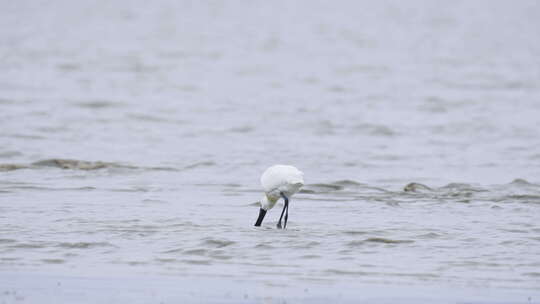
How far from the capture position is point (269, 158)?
655 inches

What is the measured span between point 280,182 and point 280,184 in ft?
0.10

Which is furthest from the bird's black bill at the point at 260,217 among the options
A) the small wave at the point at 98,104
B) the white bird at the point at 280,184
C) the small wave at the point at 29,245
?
the small wave at the point at 98,104

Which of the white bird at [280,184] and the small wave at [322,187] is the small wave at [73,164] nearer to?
the small wave at [322,187]

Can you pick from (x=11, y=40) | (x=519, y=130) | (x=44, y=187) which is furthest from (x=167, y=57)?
(x=44, y=187)

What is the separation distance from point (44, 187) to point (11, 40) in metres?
28.0

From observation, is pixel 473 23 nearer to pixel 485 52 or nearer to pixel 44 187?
pixel 485 52

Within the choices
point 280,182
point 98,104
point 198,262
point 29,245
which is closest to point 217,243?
point 198,262

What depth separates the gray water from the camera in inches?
342

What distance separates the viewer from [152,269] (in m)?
8.18

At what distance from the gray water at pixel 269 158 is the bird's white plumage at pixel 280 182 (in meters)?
0.34

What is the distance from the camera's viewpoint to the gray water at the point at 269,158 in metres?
8.68

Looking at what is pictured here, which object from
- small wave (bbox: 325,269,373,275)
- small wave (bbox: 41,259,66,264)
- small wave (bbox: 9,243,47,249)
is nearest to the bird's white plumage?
small wave (bbox: 325,269,373,275)

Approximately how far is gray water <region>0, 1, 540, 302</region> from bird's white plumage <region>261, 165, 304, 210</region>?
1.10ft

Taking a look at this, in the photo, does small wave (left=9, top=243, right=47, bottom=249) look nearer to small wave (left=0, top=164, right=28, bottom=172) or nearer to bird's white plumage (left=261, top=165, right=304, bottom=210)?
bird's white plumage (left=261, top=165, right=304, bottom=210)
